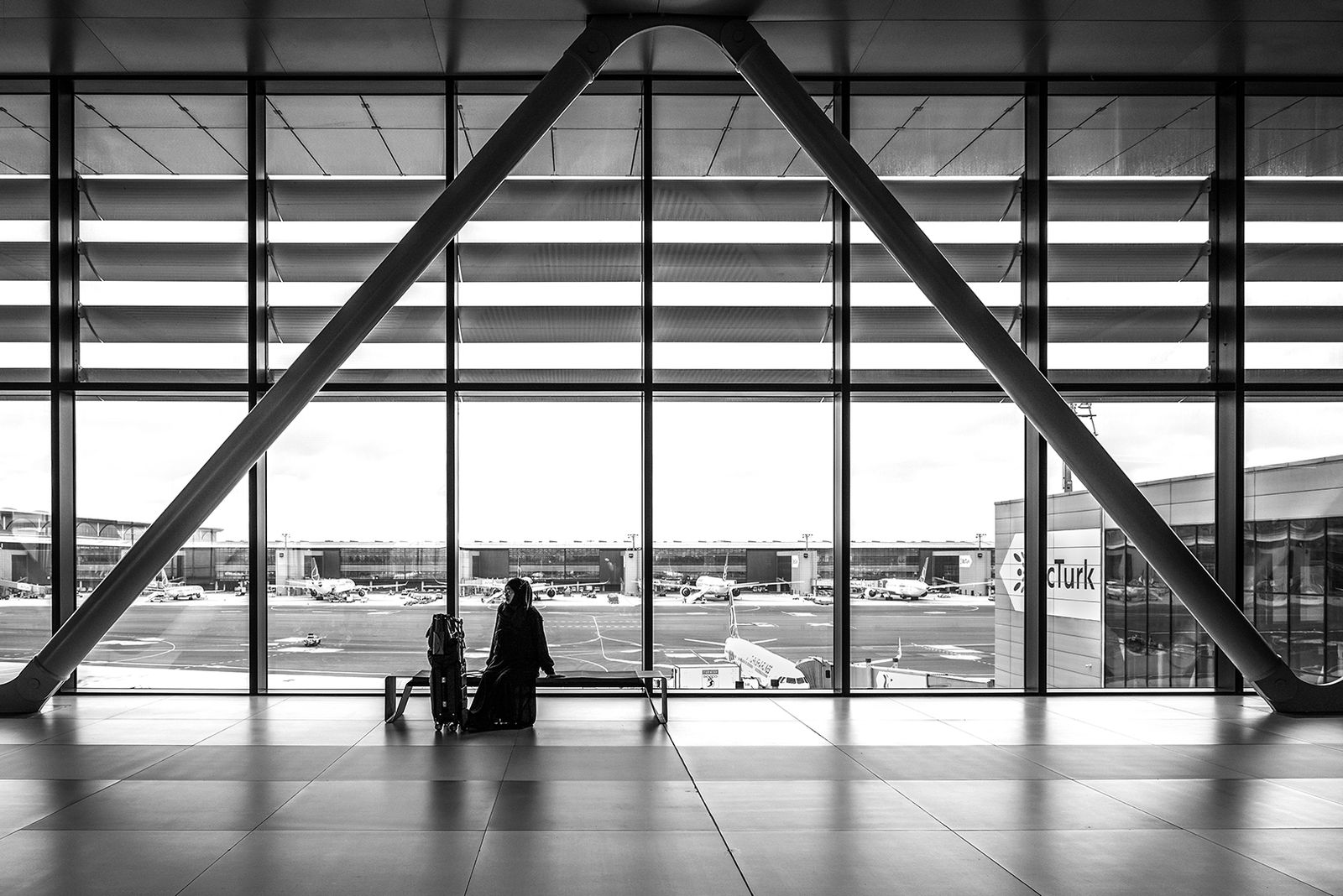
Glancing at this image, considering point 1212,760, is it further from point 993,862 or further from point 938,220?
point 938,220

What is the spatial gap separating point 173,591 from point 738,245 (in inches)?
315

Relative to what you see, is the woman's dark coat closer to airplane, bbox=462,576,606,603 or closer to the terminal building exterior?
airplane, bbox=462,576,606,603

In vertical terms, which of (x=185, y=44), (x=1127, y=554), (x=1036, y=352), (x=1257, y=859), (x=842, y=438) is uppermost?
(x=185, y=44)

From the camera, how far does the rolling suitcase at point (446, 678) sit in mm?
8961

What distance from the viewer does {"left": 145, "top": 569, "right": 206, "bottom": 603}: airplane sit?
11.2 metres

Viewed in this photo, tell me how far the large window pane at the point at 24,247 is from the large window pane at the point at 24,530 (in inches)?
21.1

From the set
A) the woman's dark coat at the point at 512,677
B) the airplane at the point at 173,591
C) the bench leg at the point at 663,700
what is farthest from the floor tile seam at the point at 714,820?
the airplane at the point at 173,591

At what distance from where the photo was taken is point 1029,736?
872cm

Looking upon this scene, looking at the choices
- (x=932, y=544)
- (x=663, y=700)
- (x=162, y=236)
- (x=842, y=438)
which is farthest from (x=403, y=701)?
(x=162, y=236)

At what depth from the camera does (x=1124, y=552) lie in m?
11.7

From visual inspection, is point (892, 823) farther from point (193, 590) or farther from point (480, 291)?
point (193, 590)

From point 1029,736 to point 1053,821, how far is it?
2.84 metres

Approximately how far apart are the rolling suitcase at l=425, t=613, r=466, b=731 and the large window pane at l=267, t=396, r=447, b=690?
2.03 metres

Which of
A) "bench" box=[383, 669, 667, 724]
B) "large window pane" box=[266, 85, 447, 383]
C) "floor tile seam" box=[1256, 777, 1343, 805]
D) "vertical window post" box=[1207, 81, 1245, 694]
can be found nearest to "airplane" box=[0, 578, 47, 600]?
"large window pane" box=[266, 85, 447, 383]
